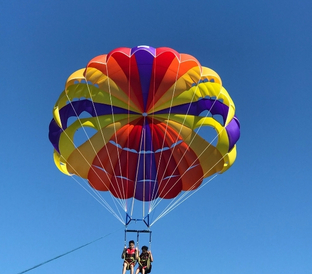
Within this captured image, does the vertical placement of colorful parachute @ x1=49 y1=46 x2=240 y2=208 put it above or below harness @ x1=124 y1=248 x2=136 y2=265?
above

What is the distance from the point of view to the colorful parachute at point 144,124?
41.3ft

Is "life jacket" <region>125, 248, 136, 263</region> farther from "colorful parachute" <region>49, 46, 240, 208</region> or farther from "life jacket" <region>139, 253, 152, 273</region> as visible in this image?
"colorful parachute" <region>49, 46, 240, 208</region>

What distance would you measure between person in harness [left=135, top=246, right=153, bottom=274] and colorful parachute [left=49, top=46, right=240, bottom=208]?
260 cm

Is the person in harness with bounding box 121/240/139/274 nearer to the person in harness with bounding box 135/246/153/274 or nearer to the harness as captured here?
the harness

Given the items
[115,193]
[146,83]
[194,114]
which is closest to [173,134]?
[194,114]

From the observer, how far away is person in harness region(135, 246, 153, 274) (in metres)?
11.5

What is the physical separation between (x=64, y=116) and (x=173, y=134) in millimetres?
3256

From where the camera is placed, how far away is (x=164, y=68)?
1274 centimetres

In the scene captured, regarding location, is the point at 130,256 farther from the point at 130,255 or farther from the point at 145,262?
the point at 145,262

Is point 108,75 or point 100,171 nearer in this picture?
point 108,75

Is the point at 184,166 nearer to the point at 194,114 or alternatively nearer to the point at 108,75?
the point at 194,114

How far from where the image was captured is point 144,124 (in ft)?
44.8

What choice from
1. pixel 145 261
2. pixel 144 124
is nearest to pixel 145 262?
pixel 145 261

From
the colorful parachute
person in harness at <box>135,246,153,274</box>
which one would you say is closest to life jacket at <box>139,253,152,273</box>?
person in harness at <box>135,246,153,274</box>
